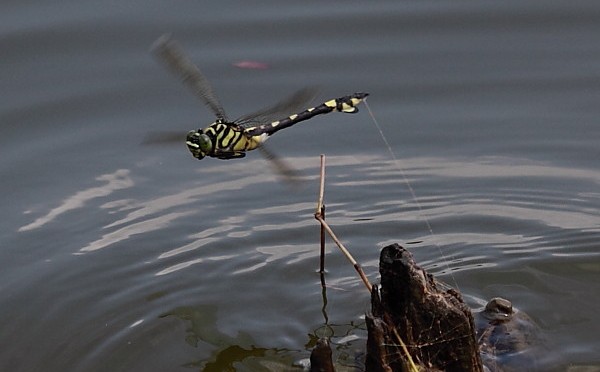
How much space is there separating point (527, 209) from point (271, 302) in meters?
1.68

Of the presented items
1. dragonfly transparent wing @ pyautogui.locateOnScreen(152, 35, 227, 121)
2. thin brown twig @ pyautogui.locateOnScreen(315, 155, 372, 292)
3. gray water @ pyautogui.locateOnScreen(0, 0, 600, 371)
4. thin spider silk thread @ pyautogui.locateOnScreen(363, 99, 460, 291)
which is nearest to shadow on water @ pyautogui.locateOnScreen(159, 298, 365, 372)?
gray water @ pyautogui.locateOnScreen(0, 0, 600, 371)

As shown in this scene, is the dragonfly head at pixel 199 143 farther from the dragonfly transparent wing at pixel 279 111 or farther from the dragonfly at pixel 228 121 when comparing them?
the dragonfly transparent wing at pixel 279 111

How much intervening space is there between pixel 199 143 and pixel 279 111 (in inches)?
27.7

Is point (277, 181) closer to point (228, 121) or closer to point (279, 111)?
point (279, 111)

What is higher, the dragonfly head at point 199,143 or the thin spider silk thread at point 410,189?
the dragonfly head at point 199,143

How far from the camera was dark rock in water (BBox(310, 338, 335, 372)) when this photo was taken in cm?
439

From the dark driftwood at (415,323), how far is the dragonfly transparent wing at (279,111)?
1.64 meters

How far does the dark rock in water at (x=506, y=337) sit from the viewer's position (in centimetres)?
489

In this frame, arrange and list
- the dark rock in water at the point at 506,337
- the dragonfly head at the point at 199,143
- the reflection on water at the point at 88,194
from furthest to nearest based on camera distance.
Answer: the reflection on water at the point at 88,194
the dragonfly head at the point at 199,143
the dark rock in water at the point at 506,337

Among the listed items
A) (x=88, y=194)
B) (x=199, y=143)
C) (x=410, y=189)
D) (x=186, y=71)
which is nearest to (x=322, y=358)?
(x=199, y=143)

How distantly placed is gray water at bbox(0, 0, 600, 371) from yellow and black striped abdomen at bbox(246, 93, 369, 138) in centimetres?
73

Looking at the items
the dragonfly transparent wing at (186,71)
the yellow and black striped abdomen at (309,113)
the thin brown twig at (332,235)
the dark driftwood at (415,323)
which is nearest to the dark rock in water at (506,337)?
the dark driftwood at (415,323)

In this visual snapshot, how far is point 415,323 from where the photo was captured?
4.25 meters

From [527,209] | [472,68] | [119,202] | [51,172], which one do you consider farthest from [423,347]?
[472,68]
